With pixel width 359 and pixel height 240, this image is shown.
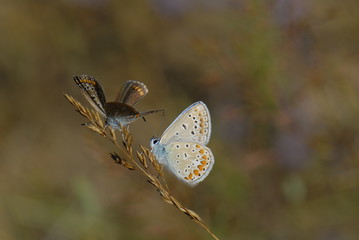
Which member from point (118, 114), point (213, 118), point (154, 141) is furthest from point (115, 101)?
point (213, 118)

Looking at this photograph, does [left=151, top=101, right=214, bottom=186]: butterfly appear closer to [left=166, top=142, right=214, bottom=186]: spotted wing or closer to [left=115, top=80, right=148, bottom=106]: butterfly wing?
[left=166, top=142, right=214, bottom=186]: spotted wing

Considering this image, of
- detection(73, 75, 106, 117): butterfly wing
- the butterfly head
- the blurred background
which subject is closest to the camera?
detection(73, 75, 106, 117): butterfly wing

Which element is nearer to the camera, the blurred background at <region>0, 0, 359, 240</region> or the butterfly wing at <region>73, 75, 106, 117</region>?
the butterfly wing at <region>73, 75, 106, 117</region>

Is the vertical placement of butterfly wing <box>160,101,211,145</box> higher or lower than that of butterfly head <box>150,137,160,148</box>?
higher

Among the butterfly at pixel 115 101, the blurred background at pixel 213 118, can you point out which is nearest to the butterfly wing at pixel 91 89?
the butterfly at pixel 115 101

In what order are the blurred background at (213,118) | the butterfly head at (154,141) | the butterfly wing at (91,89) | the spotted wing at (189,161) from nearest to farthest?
the butterfly wing at (91,89) → the spotted wing at (189,161) → the butterfly head at (154,141) → the blurred background at (213,118)

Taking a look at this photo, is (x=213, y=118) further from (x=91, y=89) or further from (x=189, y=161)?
(x=91, y=89)

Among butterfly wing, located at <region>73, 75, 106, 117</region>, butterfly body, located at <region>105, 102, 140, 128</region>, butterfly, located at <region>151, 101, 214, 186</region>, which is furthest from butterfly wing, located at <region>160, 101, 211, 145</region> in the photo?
butterfly wing, located at <region>73, 75, 106, 117</region>

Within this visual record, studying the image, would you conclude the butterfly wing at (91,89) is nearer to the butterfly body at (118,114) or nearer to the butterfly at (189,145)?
the butterfly body at (118,114)
